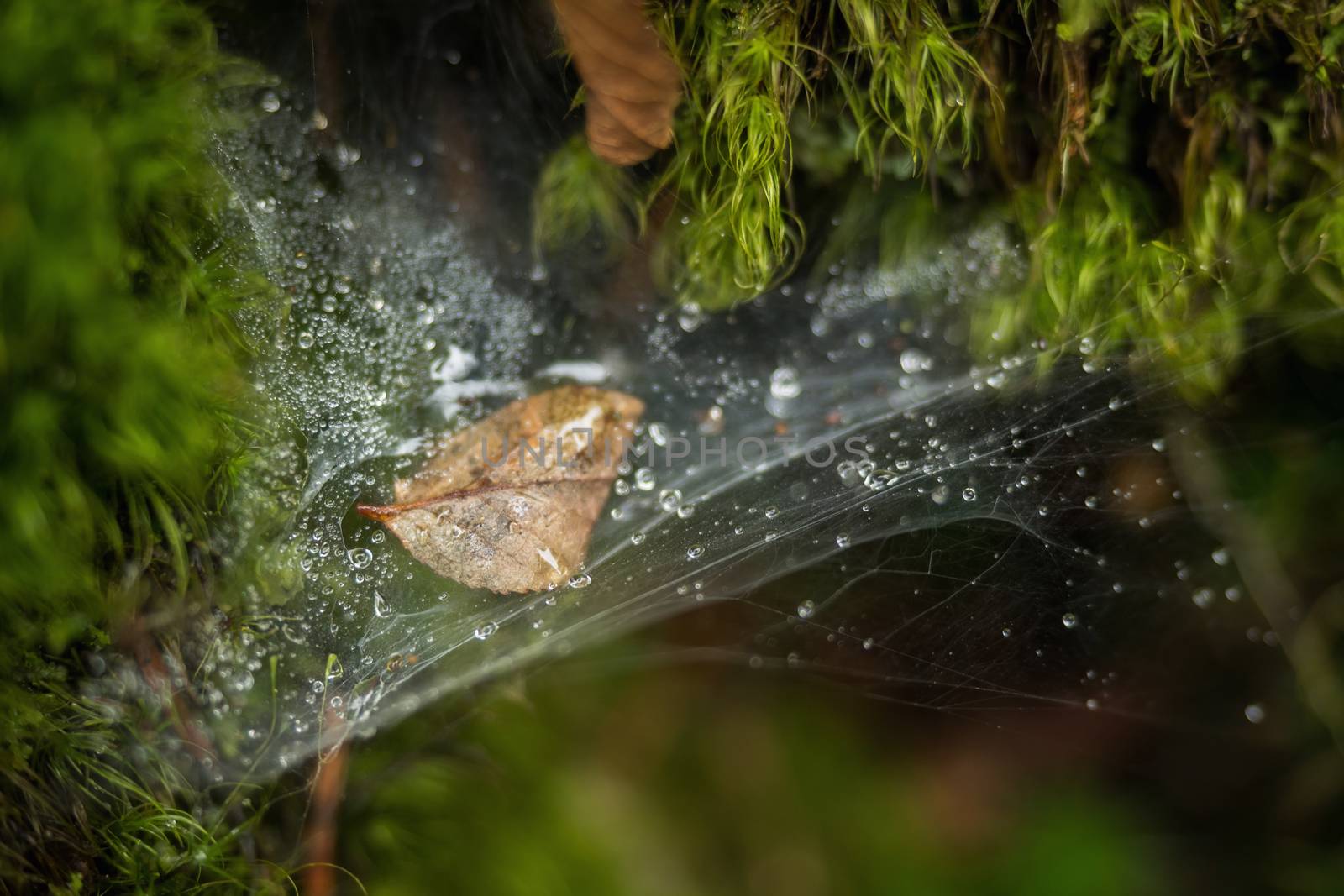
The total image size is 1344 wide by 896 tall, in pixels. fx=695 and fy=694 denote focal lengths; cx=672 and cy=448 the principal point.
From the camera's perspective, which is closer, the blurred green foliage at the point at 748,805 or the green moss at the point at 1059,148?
the green moss at the point at 1059,148

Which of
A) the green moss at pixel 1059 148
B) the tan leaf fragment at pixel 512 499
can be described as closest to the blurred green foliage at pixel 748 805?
the tan leaf fragment at pixel 512 499

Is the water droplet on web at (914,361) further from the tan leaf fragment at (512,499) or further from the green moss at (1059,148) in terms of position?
→ the tan leaf fragment at (512,499)

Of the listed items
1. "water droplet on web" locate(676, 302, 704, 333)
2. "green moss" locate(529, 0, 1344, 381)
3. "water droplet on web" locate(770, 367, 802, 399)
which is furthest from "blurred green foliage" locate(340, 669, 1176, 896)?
"green moss" locate(529, 0, 1344, 381)

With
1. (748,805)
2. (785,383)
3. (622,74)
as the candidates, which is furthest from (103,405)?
(748,805)

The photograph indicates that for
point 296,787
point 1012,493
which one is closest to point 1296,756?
point 1012,493

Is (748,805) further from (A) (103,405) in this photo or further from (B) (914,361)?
(A) (103,405)

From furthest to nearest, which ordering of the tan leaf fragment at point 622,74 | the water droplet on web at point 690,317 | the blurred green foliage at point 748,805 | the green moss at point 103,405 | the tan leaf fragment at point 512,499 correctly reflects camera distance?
1. the blurred green foliage at point 748,805
2. the water droplet on web at point 690,317
3. the tan leaf fragment at point 512,499
4. the tan leaf fragment at point 622,74
5. the green moss at point 103,405

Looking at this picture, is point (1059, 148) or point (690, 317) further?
point (690, 317)
